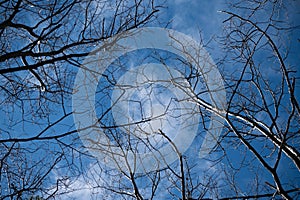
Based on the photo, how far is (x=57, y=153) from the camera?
13.8ft

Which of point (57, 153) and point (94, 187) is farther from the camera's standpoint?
point (94, 187)

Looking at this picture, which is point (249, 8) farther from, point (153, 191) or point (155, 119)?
point (153, 191)

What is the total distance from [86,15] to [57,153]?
1853 millimetres

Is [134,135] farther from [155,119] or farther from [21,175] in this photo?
[21,175]

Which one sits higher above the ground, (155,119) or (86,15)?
(86,15)

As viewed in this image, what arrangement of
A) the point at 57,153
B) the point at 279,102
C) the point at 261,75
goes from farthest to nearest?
the point at 261,75, the point at 57,153, the point at 279,102

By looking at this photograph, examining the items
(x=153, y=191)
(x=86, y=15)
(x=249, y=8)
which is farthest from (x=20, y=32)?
(x=249, y=8)

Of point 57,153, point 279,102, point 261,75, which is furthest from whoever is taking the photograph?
point 261,75

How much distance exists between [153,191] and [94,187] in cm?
94

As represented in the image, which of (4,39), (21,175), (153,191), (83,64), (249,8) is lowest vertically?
(153,191)

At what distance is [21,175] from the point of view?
4641 mm

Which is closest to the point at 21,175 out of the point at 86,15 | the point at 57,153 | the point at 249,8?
the point at 57,153

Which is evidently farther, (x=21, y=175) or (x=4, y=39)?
(x=21, y=175)

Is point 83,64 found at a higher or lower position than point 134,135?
higher
